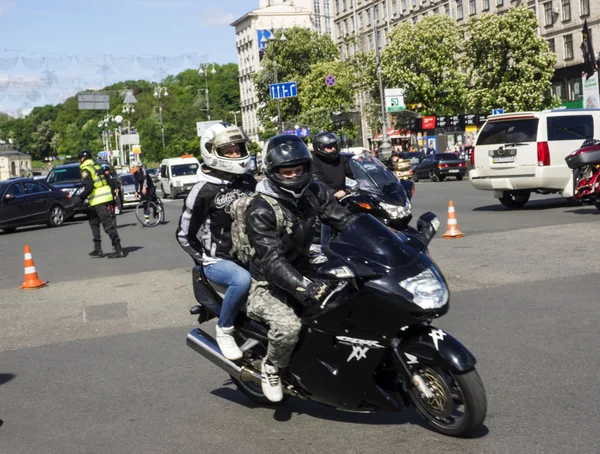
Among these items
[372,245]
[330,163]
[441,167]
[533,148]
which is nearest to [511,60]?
[441,167]

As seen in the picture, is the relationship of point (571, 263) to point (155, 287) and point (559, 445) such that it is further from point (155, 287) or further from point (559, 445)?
point (559, 445)

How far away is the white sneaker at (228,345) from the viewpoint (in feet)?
17.6

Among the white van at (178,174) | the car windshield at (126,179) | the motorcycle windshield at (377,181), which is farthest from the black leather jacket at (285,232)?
the white van at (178,174)

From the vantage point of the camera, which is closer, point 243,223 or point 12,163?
point 243,223

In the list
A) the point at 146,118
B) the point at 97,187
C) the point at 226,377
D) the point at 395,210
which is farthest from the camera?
the point at 146,118

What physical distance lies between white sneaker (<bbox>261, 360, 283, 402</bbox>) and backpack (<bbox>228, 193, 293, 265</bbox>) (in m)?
0.62

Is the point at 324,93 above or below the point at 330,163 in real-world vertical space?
above

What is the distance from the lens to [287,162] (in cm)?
482

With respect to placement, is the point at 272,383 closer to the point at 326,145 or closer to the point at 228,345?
the point at 228,345

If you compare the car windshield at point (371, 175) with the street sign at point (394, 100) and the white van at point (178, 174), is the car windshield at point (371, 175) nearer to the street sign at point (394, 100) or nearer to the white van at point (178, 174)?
the white van at point (178, 174)

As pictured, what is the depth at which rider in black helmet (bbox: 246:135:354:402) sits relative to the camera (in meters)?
4.80

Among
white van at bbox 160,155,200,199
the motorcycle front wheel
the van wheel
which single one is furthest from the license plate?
white van at bbox 160,155,200,199

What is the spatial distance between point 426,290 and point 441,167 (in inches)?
1505

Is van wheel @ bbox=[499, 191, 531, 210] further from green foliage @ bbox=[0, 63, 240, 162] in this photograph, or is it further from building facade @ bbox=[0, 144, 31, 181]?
building facade @ bbox=[0, 144, 31, 181]
